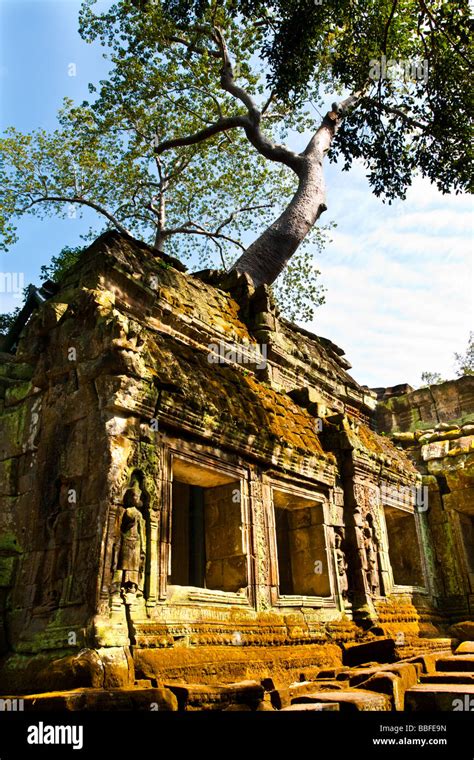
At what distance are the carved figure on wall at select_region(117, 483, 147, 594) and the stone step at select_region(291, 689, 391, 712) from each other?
1485 mm

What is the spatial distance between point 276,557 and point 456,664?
1983 mm

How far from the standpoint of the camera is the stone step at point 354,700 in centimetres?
375

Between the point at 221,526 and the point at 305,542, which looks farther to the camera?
the point at 305,542

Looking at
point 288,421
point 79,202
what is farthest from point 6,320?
point 288,421

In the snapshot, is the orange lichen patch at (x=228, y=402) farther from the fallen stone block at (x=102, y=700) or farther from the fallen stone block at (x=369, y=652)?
the fallen stone block at (x=102, y=700)

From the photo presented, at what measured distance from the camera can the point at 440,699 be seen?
3.87m

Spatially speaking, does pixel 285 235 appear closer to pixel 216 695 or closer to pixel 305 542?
pixel 305 542

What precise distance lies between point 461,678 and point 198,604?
2.22m

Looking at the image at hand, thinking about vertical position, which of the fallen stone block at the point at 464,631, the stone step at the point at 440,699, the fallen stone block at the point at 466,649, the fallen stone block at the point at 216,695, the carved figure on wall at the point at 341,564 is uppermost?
the carved figure on wall at the point at 341,564

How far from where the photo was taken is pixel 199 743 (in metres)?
3.15

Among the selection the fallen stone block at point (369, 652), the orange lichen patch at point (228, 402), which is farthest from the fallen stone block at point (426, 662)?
the orange lichen patch at point (228, 402)

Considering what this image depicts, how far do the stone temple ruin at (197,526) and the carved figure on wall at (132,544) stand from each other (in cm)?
2

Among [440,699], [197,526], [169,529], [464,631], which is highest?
[197,526]

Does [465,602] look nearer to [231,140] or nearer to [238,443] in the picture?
[238,443]
